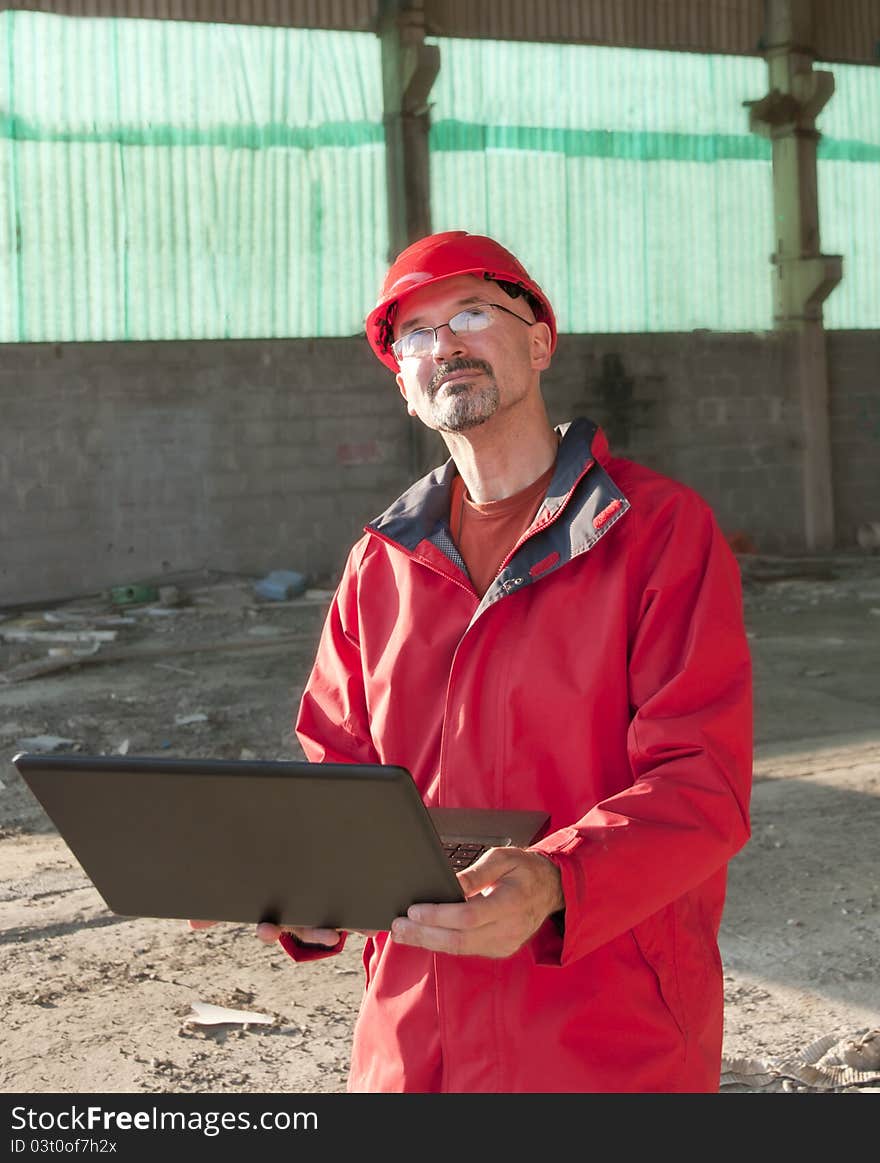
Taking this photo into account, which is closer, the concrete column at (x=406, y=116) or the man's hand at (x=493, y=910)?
the man's hand at (x=493, y=910)

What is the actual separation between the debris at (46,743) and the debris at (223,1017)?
3550 millimetres

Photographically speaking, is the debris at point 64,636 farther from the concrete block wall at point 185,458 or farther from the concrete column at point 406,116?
the concrete column at point 406,116

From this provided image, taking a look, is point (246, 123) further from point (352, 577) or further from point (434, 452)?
point (352, 577)

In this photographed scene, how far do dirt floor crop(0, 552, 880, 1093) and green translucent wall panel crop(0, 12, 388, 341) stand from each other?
496 cm

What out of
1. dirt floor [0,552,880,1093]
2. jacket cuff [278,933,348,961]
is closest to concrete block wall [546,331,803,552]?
dirt floor [0,552,880,1093]

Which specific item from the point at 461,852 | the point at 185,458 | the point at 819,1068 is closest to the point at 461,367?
the point at 461,852

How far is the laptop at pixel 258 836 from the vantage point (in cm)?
163

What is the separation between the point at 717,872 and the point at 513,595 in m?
0.52

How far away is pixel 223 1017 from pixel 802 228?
43.9 feet

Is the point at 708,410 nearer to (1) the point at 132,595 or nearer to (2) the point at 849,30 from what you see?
(2) the point at 849,30

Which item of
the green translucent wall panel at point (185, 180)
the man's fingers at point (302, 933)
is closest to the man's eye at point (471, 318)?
the man's fingers at point (302, 933)

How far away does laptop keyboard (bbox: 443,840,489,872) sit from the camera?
184 cm

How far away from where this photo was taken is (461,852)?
73.5 inches

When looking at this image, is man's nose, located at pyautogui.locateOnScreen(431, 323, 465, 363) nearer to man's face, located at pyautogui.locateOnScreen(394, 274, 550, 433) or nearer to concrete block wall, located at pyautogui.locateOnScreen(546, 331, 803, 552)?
man's face, located at pyautogui.locateOnScreen(394, 274, 550, 433)
